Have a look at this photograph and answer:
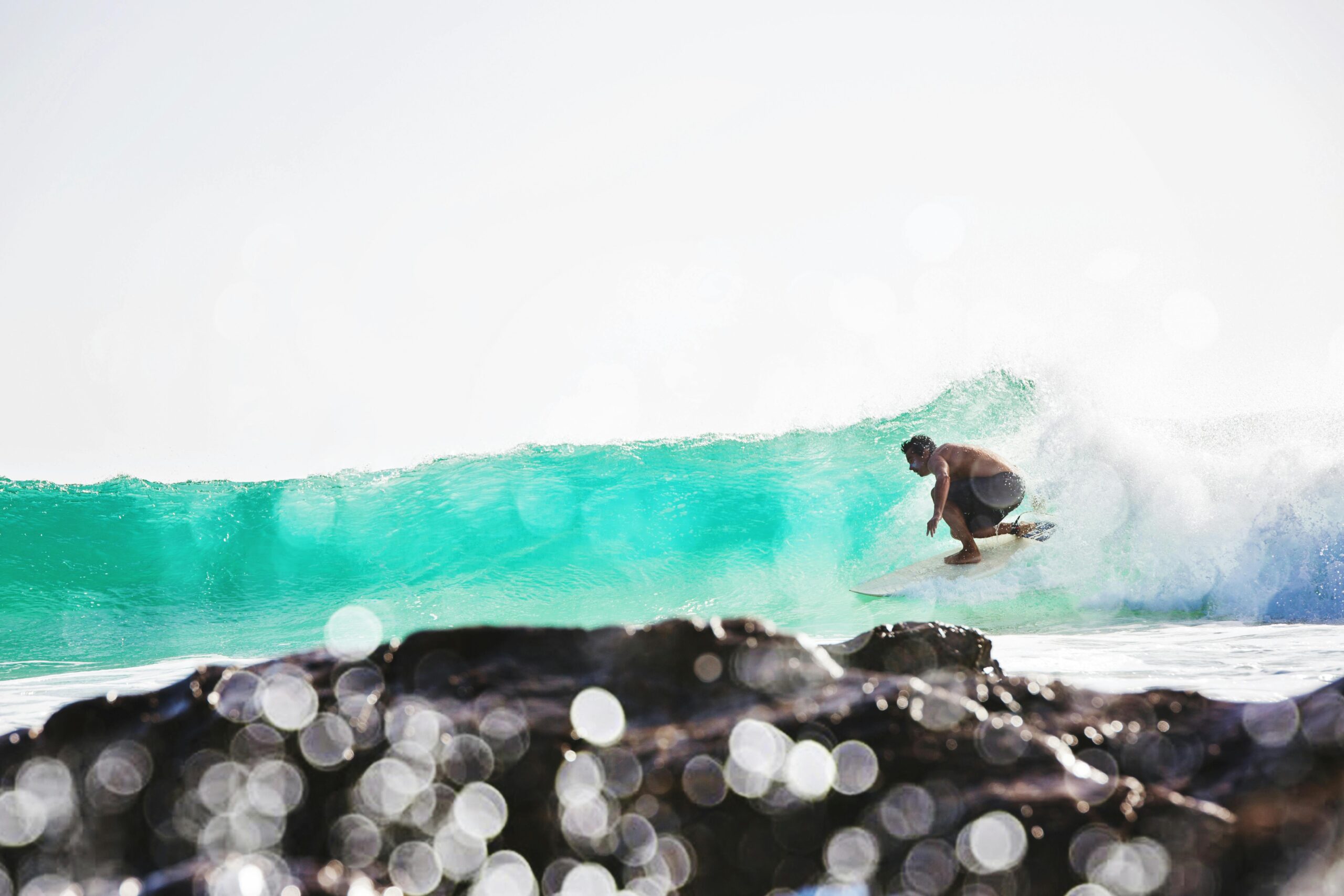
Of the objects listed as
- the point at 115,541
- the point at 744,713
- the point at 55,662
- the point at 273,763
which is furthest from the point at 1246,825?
the point at 115,541

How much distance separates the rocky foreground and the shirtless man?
23.3ft

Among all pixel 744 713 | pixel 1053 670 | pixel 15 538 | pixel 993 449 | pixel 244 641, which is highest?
pixel 744 713

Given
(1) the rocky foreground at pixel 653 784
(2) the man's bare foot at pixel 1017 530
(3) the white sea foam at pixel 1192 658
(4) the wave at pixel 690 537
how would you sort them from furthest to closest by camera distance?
(2) the man's bare foot at pixel 1017 530, (4) the wave at pixel 690 537, (3) the white sea foam at pixel 1192 658, (1) the rocky foreground at pixel 653 784

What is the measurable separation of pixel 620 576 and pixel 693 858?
36.2 feet

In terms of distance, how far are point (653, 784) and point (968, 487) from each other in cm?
817

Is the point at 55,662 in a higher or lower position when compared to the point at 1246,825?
lower

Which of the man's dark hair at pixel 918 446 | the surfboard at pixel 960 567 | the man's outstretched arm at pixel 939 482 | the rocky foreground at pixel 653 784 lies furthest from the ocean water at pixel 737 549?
the rocky foreground at pixel 653 784

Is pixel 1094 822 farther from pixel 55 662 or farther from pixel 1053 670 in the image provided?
pixel 55 662

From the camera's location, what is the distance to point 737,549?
12789 mm

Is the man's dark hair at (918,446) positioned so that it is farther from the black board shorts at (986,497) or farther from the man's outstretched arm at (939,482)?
the black board shorts at (986,497)

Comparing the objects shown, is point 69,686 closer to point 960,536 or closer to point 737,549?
point 960,536

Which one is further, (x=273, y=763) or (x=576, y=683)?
(x=576, y=683)

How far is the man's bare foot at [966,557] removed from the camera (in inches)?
351

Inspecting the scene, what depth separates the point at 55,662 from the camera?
28.4ft
